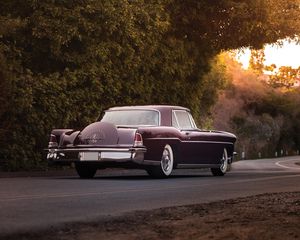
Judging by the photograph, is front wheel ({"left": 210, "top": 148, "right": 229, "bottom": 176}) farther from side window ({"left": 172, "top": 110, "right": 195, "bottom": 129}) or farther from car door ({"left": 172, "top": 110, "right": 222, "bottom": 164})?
side window ({"left": 172, "top": 110, "right": 195, "bottom": 129})

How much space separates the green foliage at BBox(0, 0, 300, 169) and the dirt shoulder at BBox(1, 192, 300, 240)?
26.4ft

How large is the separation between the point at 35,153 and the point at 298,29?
435 inches

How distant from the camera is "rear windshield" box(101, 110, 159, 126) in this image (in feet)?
52.1

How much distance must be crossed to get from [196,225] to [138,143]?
7576mm

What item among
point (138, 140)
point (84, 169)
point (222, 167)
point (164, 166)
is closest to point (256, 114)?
point (222, 167)

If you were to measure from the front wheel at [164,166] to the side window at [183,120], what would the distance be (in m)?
0.95

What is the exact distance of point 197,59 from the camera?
78.8 ft

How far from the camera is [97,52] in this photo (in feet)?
61.3

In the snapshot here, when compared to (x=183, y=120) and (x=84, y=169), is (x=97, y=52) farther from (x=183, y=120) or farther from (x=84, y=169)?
(x=84, y=169)

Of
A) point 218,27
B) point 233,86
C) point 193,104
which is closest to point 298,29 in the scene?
point 218,27

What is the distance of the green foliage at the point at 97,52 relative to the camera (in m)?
17.0

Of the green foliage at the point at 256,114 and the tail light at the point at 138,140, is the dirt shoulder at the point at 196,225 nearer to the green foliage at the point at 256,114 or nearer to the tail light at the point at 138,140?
the tail light at the point at 138,140

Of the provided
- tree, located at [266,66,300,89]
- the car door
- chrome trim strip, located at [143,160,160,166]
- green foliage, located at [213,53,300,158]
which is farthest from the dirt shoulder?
tree, located at [266,66,300,89]

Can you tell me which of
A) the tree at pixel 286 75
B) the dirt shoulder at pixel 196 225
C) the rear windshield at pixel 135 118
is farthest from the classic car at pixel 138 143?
the tree at pixel 286 75
